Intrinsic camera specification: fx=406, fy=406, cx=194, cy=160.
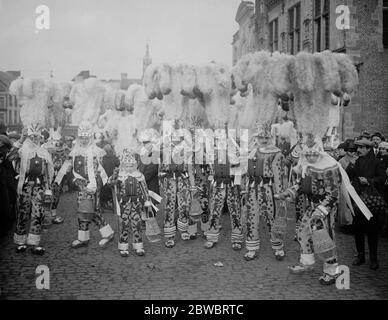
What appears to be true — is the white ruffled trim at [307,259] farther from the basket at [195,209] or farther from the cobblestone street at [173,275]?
the basket at [195,209]

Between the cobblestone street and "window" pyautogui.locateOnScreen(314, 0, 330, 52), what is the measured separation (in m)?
5.69

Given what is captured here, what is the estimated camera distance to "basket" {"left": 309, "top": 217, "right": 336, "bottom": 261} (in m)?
4.51

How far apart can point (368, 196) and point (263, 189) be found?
4.31ft

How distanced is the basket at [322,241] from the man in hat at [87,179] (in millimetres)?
2995

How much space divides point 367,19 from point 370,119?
2.10 metres

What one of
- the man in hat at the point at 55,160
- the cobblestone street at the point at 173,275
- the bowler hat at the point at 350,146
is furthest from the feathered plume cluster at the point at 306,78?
Result: the man in hat at the point at 55,160

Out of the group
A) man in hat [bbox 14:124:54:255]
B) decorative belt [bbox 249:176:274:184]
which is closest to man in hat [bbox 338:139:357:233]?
decorative belt [bbox 249:176:274:184]

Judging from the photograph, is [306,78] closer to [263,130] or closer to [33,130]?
[263,130]

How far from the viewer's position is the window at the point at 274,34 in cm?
1157

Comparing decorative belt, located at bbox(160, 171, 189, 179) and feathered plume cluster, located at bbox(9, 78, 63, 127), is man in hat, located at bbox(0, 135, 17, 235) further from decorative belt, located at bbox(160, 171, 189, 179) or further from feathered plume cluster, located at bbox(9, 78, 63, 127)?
decorative belt, located at bbox(160, 171, 189, 179)

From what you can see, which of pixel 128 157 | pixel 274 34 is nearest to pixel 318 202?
pixel 128 157

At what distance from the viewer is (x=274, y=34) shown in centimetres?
1177

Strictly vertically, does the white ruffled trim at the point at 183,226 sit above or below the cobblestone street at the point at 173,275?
above
